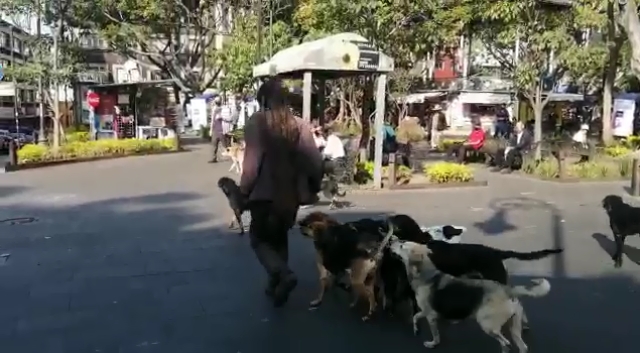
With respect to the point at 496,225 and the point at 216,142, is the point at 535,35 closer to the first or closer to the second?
the point at 216,142

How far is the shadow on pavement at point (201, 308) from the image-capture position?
17.2ft

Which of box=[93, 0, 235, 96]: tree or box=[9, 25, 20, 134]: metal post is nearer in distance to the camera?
box=[9, 25, 20, 134]: metal post

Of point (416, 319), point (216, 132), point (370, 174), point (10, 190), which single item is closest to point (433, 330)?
point (416, 319)

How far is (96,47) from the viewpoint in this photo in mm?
41188

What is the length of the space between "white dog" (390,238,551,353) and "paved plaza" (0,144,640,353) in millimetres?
323

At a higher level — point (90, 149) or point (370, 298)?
point (370, 298)

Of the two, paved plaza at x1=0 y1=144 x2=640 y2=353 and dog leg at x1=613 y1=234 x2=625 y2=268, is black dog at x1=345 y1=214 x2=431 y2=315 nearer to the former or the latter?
paved plaza at x1=0 y1=144 x2=640 y2=353

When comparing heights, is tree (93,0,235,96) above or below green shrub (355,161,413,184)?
above

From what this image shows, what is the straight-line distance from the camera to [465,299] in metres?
4.73

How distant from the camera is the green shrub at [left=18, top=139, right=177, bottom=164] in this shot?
2003 centimetres

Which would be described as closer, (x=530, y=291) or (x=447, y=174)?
(x=530, y=291)

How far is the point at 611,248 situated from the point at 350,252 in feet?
14.9

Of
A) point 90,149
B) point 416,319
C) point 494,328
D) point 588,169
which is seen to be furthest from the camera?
point 90,149

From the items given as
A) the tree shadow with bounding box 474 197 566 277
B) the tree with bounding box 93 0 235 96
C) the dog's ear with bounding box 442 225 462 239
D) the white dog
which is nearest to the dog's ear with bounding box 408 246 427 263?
the white dog
